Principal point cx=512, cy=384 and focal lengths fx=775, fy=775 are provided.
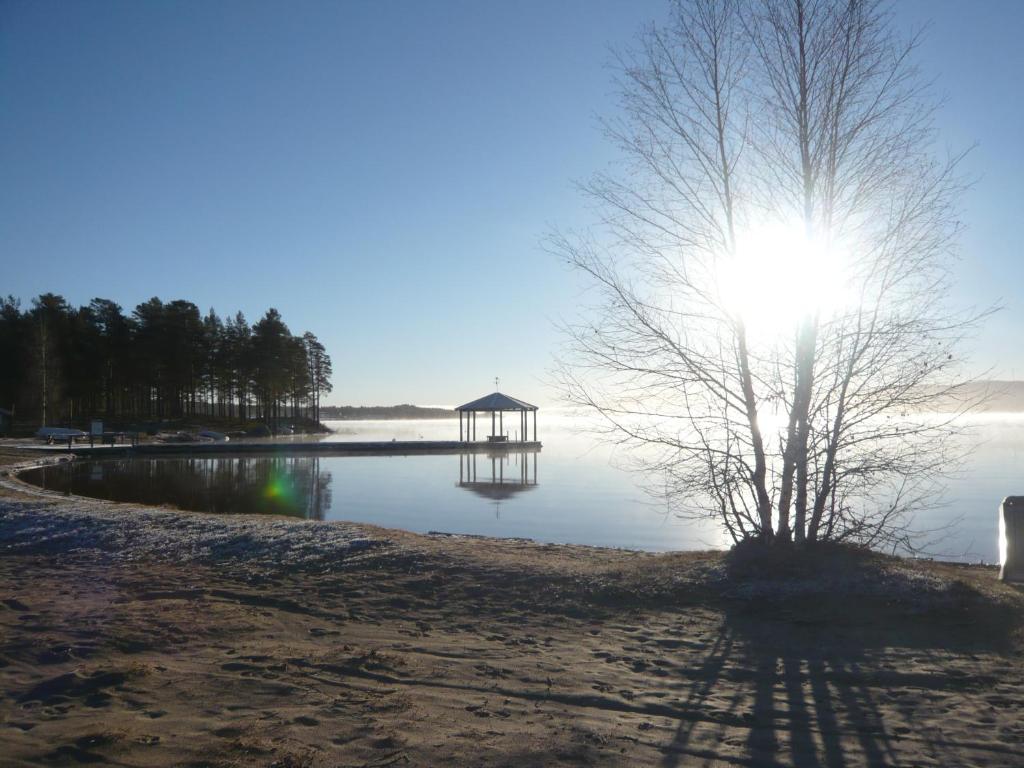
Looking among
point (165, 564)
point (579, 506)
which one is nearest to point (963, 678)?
point (165, 564)

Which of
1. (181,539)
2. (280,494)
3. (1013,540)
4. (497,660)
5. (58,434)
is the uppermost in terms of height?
(58,434)

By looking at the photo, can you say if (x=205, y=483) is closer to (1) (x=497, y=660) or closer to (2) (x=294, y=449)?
(2) (x=294, y=449)

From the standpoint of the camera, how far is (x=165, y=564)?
7.98 metres

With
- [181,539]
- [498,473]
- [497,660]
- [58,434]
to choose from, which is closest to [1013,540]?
[497,660]

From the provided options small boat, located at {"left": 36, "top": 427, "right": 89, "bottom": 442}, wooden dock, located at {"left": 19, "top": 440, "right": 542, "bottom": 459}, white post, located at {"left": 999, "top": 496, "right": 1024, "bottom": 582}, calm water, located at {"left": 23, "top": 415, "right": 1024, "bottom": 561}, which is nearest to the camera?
white post, located at {"left": 999, "top": 496, "right": 1024, "bottom": 582}

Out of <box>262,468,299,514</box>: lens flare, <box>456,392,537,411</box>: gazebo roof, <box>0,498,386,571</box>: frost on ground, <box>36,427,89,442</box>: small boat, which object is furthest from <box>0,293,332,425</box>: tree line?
<box>0,498,386,571</box>: frost on ground

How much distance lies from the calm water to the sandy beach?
2.68 m

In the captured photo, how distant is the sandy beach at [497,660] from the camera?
3465 millimetres

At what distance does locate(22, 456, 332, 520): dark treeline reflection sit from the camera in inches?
679

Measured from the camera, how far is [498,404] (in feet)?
142

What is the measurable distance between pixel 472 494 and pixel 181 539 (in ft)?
40.4

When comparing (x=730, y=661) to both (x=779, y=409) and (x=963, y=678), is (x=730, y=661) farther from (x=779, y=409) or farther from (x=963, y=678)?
(x=779, y=409)

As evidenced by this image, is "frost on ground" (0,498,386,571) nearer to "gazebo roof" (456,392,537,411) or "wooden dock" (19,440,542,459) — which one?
"wooden dock" (19,440,542,459)

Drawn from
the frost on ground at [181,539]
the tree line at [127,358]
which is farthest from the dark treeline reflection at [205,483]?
the tree line at [127,358]
